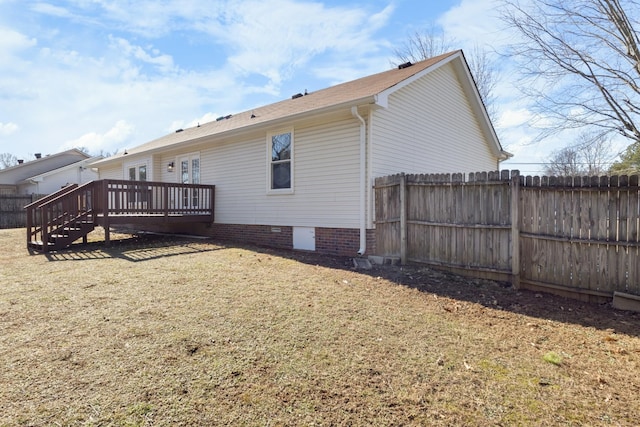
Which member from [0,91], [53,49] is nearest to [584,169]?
[53,49]

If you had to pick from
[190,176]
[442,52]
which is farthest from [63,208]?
[442,52]

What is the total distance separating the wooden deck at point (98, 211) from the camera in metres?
9.06

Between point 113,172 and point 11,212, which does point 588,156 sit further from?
point 11,212

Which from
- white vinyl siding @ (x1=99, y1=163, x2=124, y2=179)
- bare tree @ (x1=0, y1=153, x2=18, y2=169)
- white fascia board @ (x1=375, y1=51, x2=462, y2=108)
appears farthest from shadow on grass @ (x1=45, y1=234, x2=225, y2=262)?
bare tree @ (x1=0, y1=153, x2=18, y2=169)

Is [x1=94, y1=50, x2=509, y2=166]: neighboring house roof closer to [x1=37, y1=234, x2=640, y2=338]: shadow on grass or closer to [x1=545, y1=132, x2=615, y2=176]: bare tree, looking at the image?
[x1=545, y1=132, x2=615, y2=176]: bare tree

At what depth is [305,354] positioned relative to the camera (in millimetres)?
3100

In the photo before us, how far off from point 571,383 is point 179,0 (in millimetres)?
10065

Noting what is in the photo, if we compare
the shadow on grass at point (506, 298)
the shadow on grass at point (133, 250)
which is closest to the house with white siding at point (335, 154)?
the shadow on grass at point (506, 298)

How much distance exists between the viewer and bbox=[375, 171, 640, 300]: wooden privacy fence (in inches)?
185

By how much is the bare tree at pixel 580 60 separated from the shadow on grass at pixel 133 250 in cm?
938

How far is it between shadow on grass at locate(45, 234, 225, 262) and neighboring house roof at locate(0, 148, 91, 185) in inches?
1103

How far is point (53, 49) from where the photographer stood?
379 inches

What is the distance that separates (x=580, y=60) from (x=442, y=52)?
1345 cm

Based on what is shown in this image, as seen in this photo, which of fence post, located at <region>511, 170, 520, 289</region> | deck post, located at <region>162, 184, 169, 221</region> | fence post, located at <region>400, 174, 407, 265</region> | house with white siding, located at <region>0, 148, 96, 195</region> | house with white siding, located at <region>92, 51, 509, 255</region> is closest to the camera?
fence post, located at <region>511, 170, 520, 289</region>
